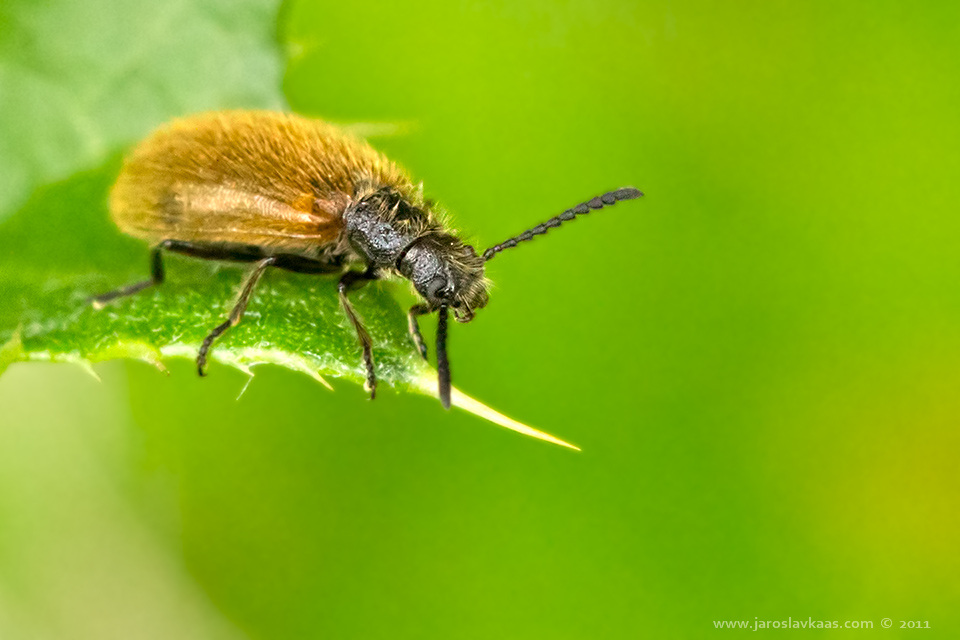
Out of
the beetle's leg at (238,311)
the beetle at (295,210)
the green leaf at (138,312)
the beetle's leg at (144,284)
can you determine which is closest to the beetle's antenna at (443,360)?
the beetle at (295,210)

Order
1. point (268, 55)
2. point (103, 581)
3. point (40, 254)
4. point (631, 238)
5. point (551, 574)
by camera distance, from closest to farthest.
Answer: point (40, 254)
point (268, 55)
point (551, 574)
point (631, 238)
point (103, 581)

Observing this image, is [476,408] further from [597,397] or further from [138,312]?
[597,397]

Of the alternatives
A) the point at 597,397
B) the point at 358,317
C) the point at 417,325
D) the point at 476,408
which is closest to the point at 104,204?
the point at 358,317

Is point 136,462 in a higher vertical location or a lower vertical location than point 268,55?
lower

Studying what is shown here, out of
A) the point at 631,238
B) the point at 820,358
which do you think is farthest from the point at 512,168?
the point at 820,358

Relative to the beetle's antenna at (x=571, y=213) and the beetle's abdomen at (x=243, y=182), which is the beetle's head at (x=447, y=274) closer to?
the beetle's antenna at (x=571, y=213)

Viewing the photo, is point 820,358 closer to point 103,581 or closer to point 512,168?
point 512,168

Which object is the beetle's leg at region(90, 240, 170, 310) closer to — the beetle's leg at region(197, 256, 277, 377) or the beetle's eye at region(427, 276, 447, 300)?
the beetle's leg at region(197, 256, 277, 377)
